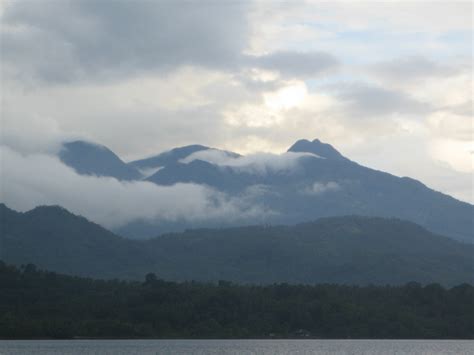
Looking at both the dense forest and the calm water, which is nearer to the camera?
the calm water

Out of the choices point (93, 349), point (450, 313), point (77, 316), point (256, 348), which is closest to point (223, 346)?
point (256, 348)

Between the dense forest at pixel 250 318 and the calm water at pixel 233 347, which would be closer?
the calm water at pixel 233 347

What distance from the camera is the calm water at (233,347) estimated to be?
152025mm

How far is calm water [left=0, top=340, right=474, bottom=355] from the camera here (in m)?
152

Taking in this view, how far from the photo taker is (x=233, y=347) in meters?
164

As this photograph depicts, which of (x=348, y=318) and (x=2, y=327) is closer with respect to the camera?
(x=2, y=327)

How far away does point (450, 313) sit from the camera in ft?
649

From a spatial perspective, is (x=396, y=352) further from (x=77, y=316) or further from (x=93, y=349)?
(x=77, y=316)

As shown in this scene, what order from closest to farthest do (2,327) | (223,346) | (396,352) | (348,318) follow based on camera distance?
(396,352)
(223,346)
(2,327)
(348,318)

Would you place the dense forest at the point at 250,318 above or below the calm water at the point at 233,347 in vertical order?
above

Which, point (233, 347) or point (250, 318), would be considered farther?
point (250, 318)

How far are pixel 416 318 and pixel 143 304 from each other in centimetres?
5779

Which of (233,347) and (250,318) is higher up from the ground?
(250,318)

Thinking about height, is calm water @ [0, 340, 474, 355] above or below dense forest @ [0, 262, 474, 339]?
below
